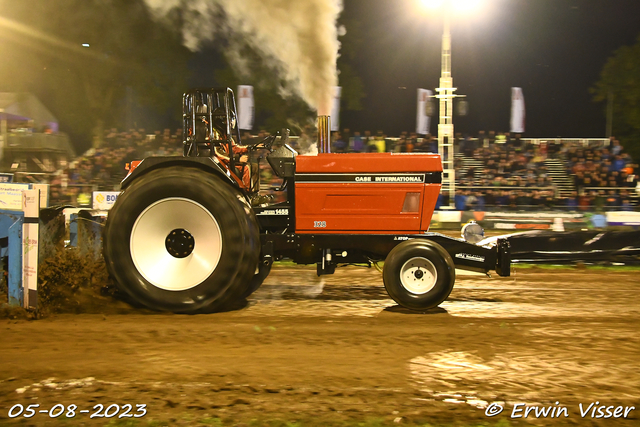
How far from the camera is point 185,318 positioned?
5375 millimetres

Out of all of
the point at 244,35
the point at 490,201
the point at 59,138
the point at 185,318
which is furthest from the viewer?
the point at 59,138

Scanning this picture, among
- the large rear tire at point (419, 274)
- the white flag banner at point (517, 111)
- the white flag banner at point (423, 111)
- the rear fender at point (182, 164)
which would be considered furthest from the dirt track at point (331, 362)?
the white flag banner at point (517, 111)

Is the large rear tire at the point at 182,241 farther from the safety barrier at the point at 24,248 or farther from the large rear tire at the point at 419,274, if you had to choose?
the large rear tire at the point at 419,274

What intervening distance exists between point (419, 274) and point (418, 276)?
0.07 ft

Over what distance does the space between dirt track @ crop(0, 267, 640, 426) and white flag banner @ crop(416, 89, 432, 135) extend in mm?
13128

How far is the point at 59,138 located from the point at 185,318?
2265cm

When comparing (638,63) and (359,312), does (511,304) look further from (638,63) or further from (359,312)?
(638,63)

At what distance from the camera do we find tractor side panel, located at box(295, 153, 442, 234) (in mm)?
5750

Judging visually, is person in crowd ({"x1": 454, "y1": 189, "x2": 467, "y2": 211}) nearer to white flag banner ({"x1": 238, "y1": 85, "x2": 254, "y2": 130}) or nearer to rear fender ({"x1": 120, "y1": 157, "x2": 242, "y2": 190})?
white flag banner ({"x1": 238, "y1": 85, "x2": 254, "y2": 130})

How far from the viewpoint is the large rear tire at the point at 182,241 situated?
17.7ft

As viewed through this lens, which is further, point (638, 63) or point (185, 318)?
point (638, 63)

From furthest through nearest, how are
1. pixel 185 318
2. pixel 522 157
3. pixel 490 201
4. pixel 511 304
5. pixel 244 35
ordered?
pixel 522 157 < pixel 490 201 < pixel 244 35 < pixel 511 304 < pixel 185 318

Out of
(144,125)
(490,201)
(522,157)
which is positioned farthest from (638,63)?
(144,125)

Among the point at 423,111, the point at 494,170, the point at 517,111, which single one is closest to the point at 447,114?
the point at 494,170
